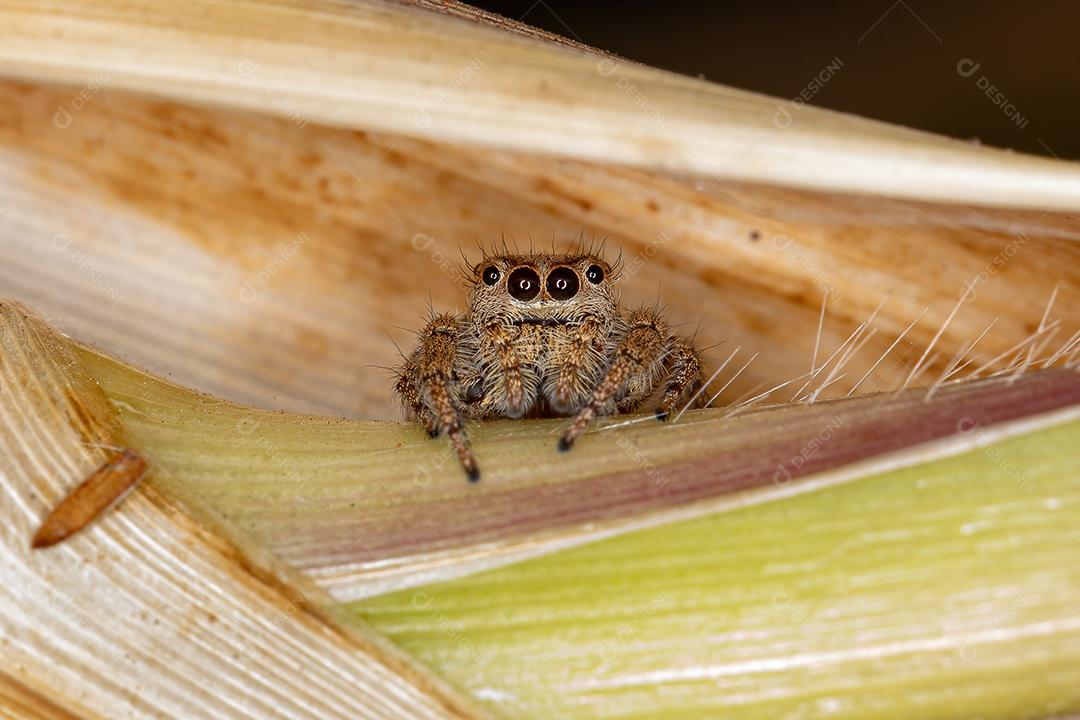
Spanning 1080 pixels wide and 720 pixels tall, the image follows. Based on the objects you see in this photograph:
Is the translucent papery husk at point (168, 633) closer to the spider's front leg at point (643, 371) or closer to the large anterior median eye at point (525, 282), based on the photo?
the spider's front leg at point (643, 371)

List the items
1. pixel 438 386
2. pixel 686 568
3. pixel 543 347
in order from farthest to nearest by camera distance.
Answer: pixel 543 347 → pixel 438 386 → pixel 686 568

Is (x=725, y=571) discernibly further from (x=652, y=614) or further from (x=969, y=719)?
(x=969, y=719)

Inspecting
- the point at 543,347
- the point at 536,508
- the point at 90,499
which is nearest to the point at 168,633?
the point at 90,499

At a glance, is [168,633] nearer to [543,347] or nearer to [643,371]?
[543,347]

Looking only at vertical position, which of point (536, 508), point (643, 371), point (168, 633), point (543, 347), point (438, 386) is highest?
point (543, 347)

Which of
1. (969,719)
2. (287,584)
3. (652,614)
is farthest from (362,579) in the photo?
(969,719)

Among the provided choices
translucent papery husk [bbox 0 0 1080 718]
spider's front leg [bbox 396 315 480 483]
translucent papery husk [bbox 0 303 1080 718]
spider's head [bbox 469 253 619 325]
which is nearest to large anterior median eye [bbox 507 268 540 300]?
spider's head [bbox 469 253 619 325]

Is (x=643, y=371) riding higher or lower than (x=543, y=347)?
lower

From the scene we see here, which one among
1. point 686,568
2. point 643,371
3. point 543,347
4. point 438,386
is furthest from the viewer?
point 543,347

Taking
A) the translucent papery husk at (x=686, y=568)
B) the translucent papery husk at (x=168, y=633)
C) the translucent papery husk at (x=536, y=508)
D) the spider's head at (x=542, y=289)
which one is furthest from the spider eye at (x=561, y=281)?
the translucent papery husk at (x=168, y=633)

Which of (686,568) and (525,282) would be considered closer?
(686,568)
